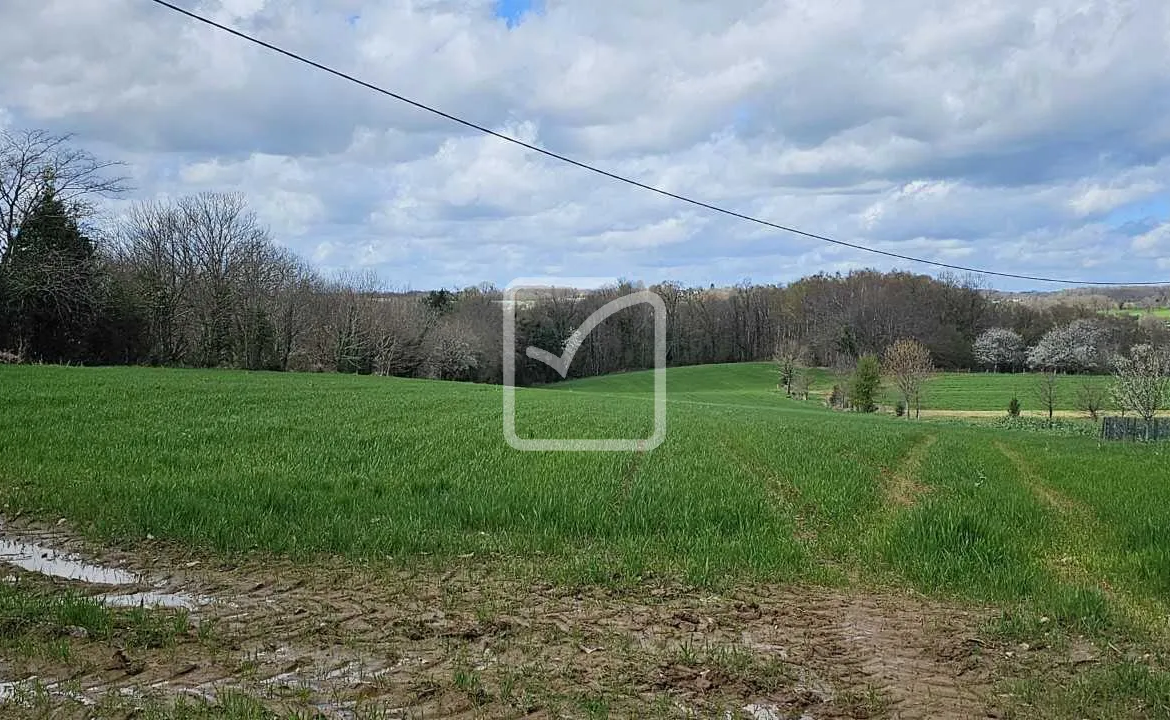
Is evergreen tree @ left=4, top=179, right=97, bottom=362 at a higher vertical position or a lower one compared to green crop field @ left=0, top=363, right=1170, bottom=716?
higher

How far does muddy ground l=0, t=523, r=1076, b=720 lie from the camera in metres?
4.67

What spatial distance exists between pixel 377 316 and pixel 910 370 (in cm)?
4218

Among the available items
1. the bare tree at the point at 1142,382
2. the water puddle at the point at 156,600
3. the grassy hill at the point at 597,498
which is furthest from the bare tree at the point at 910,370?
the water puddle at the point at 156,600

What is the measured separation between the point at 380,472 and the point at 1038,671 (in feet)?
28.4

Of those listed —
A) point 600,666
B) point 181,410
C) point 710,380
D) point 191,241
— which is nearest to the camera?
point 600,666

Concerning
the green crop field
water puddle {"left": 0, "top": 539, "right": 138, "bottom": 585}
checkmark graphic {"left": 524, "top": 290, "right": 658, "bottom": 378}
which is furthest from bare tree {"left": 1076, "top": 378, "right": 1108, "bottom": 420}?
water puddle {"left": 0, "top": 539, "right": 138, "bottom": 585}

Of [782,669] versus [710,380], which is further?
[710,380]

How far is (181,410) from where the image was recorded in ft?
63.6

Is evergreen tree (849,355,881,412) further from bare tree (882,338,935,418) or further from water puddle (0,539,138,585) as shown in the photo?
water puddle (0,539,138,585)

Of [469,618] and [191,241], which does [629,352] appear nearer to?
[191,241]

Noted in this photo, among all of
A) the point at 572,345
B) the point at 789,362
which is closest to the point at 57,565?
the point at 572,345

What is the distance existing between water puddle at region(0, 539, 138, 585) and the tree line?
2549cm

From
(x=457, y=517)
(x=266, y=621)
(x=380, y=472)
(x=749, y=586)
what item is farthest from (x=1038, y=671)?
(x=380, y=472)

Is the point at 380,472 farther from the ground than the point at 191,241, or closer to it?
closer to it
